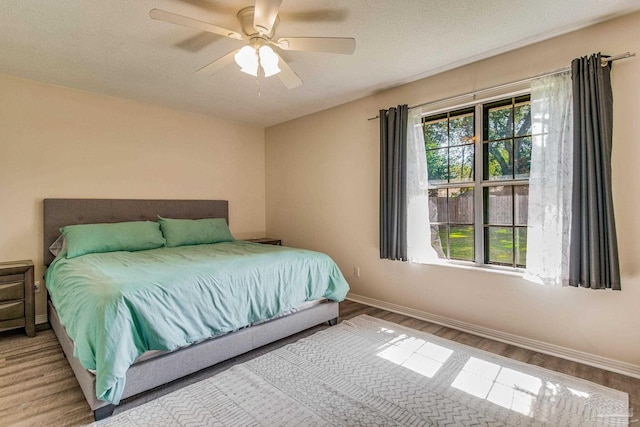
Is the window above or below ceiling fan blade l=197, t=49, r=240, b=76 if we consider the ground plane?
below

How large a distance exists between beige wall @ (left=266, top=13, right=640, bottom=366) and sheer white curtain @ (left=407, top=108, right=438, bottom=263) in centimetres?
19

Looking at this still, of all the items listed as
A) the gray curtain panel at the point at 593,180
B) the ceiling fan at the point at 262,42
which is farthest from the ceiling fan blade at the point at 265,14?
the gray curtain panel at the point at 593,180

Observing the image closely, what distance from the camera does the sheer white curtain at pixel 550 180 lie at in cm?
231

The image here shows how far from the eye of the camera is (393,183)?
330 centimetres

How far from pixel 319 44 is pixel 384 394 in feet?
7.34

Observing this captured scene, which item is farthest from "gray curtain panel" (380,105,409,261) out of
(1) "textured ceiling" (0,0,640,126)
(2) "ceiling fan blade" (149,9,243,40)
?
(2) "ceiling fan blade" (149,9,243,40)

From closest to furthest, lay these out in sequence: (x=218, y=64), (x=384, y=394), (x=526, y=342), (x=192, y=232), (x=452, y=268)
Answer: (x=384, y=394)
(x=218, y=64)
(x=526, y=342)
(x=452, y=268)
(x=192, y=232)

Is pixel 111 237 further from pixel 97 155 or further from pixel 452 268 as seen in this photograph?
pixel 452 268

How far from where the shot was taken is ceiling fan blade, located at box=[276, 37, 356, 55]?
1.97 meters

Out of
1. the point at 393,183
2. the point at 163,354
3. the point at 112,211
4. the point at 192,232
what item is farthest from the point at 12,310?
the point at 393,183

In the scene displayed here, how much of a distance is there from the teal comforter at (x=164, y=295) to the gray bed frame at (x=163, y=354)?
0.35ft

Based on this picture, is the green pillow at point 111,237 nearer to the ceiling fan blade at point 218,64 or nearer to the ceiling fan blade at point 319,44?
the ceiling fan blade at point 218,64

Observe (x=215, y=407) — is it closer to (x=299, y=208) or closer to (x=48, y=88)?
(x=299, y=208)

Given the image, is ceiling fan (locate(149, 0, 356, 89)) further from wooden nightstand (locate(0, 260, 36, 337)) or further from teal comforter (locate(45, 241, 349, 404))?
wooden nightstand (locate(0, 260, 36, 337))
